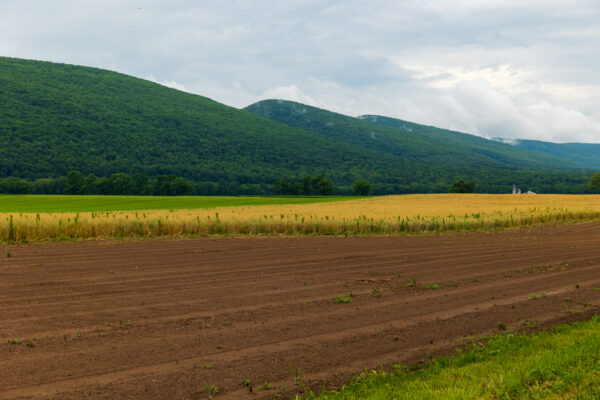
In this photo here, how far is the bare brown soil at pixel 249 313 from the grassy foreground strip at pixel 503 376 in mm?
622

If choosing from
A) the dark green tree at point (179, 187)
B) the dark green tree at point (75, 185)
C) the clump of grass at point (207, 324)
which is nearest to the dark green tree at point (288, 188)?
the dark green tree at point (179, 187)

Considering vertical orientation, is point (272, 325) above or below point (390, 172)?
below

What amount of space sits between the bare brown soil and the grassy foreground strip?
622 mm

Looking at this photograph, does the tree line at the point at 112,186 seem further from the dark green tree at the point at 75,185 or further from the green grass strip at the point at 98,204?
the green grass strip at the point at 98,204

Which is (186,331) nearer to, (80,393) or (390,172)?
(80,393)

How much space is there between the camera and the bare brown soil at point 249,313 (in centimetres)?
690

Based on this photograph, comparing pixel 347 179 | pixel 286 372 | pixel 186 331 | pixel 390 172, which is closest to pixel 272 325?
pixel 186 331

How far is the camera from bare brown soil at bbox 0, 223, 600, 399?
6902 mm

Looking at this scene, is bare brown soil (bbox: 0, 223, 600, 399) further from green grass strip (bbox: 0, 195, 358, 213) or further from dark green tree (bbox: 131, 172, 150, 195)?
dark green tree (bbox: 131, 172, 150, 195)

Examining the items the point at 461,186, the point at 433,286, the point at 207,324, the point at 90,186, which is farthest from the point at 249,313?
the point at 461,186

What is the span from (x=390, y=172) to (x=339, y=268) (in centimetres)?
17975

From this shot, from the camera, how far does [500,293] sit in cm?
1210

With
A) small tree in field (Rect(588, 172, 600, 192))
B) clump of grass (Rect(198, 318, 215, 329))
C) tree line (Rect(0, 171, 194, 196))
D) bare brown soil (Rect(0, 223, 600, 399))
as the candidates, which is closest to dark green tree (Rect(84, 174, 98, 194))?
tree line (Rect(0, 171, 194, 196))

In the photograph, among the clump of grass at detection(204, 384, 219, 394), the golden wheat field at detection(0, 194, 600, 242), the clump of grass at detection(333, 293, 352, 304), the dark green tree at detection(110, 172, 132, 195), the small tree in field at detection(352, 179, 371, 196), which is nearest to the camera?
the clump of grass at detection(204, 384, 219, 394)
